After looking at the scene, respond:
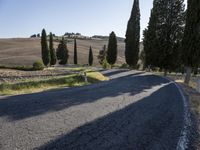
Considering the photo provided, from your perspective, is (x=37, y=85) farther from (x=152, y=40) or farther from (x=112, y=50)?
(x=112, y=50)

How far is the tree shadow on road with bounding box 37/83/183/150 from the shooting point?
5472mm

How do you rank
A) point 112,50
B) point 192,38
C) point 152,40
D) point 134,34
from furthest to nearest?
point 112,50 < point 134,34 < point 152,40 < point 192,38

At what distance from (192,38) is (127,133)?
22374mm

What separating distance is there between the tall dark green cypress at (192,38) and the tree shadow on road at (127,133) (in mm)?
18726

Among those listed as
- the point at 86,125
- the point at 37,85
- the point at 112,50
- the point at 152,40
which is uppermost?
the point at 152,40

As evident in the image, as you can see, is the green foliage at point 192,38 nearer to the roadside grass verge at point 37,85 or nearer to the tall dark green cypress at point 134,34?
the roadside grass verge at point 37,85

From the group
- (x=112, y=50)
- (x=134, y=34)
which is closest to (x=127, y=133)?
(x=134, y=34)

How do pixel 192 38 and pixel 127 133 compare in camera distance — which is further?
pixel 192 38

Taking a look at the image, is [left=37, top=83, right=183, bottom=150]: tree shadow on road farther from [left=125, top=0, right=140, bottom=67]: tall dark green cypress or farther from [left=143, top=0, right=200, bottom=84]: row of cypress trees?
[left=125, top=0, right=140, bottom=67]: tall dark green cypress

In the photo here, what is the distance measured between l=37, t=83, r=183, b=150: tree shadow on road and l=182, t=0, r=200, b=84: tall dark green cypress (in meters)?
18.7

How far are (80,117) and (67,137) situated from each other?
6.56ft

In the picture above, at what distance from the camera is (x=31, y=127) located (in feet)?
21.4

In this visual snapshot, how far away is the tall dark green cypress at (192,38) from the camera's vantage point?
1041 inches

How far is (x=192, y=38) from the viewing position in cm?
2658
